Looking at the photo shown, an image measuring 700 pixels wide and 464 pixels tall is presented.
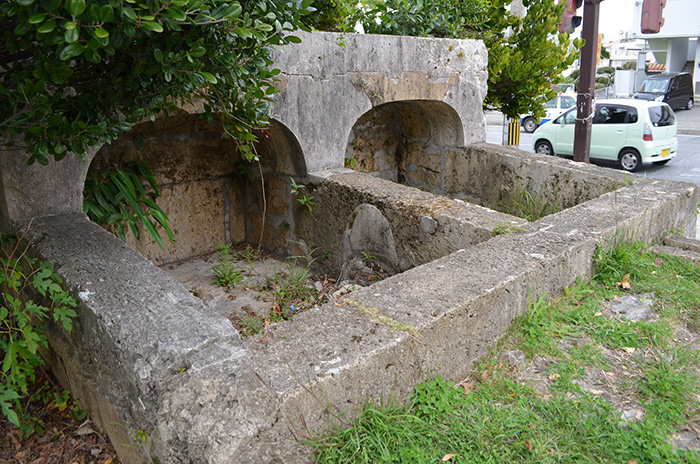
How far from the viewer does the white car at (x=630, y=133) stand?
34.7 ft

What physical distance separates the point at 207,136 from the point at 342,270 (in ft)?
6.18

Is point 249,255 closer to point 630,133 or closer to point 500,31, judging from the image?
point 500,31

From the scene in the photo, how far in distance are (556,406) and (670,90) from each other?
21.3 meters

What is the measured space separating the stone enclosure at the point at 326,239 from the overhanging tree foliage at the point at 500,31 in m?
0.46

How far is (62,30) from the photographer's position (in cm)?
166

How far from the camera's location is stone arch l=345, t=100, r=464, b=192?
5809mm

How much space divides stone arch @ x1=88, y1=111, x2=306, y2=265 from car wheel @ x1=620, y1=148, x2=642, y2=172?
8.65 metres

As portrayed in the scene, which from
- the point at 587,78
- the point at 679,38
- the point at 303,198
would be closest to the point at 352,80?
the point at 303,198

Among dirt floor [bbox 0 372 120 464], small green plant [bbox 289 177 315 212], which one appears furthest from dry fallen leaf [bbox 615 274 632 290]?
dirt floor [bbox 0 372 120 464]

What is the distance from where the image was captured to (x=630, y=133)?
1076 cm

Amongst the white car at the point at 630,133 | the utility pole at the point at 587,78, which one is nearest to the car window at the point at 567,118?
the white car at the point at 630,133

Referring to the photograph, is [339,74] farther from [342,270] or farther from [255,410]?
[255,410]

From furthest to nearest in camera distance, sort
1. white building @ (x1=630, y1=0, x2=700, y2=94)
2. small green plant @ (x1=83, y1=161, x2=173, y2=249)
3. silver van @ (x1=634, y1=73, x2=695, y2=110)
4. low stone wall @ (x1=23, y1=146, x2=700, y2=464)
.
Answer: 1. white building @ (x1=630, y1=0, x2=700, y2=94)
2. silver van @ (x1=634, y1=73, x2=695, y2=110)
3. small green plant @ (x1=83, y1=161, x2=173, y2=249)
4. low stone wall @ (x1=23, y1=146, x2=700, y2=464)

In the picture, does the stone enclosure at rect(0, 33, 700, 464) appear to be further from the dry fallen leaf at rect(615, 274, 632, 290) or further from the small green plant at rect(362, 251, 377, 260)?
the dry fallen leaf at rect(615, 274, 632, 290)
